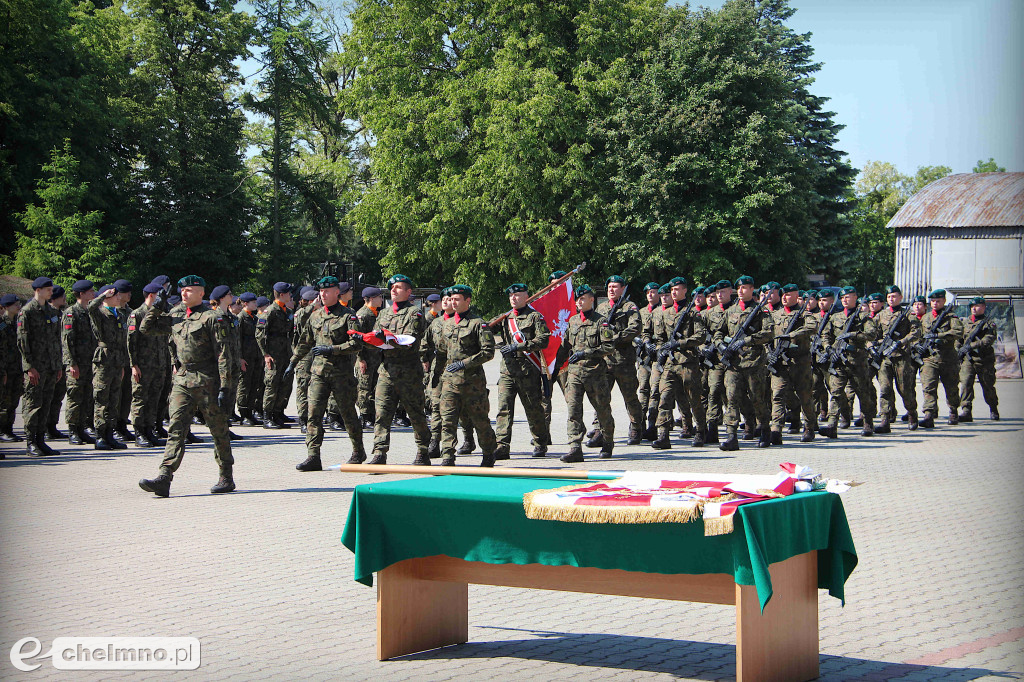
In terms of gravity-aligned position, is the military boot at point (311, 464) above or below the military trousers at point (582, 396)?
below

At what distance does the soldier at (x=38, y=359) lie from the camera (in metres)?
13.6

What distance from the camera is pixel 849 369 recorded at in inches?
629

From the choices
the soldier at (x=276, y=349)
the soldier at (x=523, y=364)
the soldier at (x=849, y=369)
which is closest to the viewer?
the soldier at (x=523, y=364)

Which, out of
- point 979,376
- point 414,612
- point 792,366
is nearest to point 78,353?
point 792,366

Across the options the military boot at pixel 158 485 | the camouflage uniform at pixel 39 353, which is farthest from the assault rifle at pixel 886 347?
the camouflage uniform at pixel 39 353

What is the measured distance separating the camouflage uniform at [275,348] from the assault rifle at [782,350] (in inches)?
289

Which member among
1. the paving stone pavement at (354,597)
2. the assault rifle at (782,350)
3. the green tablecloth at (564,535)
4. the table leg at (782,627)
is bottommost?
the paving stone pavement at (354,597)

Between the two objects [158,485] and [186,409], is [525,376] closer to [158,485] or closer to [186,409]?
[186,409]

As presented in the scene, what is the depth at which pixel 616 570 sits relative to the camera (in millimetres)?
5023

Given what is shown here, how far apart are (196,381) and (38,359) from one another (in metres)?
4.98

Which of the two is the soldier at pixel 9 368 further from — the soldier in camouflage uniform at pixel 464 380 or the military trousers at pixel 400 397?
the soldier in camouflage uniform at pixel 464 380

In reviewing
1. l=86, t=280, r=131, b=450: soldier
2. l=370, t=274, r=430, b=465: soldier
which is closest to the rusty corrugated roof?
l=370, t=274, r=430, b=465: soldier

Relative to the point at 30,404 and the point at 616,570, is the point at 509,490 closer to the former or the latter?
the point at 616,570

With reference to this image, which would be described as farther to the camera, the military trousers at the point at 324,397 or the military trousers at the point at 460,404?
the military trousers at the point at 324,397
